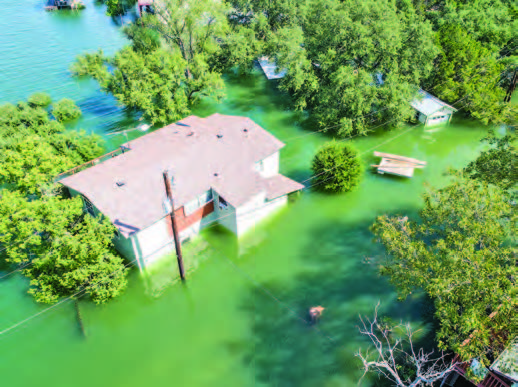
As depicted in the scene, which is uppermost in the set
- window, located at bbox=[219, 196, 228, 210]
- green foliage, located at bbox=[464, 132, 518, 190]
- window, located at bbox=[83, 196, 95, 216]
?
green foliage, located at bbox=[464, 132, 518, 190]

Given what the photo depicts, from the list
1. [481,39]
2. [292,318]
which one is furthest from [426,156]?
[292,318]

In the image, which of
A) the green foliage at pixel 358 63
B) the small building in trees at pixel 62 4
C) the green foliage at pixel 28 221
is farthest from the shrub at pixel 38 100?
the small building in trees at pixel 62 4

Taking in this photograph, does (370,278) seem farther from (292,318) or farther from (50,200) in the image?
(50,200)

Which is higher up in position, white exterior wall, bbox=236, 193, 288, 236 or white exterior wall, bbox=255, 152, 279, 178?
white exterior wall, bbox=255, 152, 279, 178

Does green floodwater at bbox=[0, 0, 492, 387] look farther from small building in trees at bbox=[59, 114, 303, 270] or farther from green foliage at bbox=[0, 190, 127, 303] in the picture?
green foliage at bbox=[0, 190, 127, 303]

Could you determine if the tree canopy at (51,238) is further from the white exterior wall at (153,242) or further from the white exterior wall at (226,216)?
the white exterior wall at (226,216)

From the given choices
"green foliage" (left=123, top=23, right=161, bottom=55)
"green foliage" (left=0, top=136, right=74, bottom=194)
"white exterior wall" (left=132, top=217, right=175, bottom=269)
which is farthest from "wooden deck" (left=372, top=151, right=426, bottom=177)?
"green foliage" (left=123, top=23, right=161, bottom=55)

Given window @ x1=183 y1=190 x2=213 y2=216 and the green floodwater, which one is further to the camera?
window @ x1=183 y1=190 x2=213 y2=216
